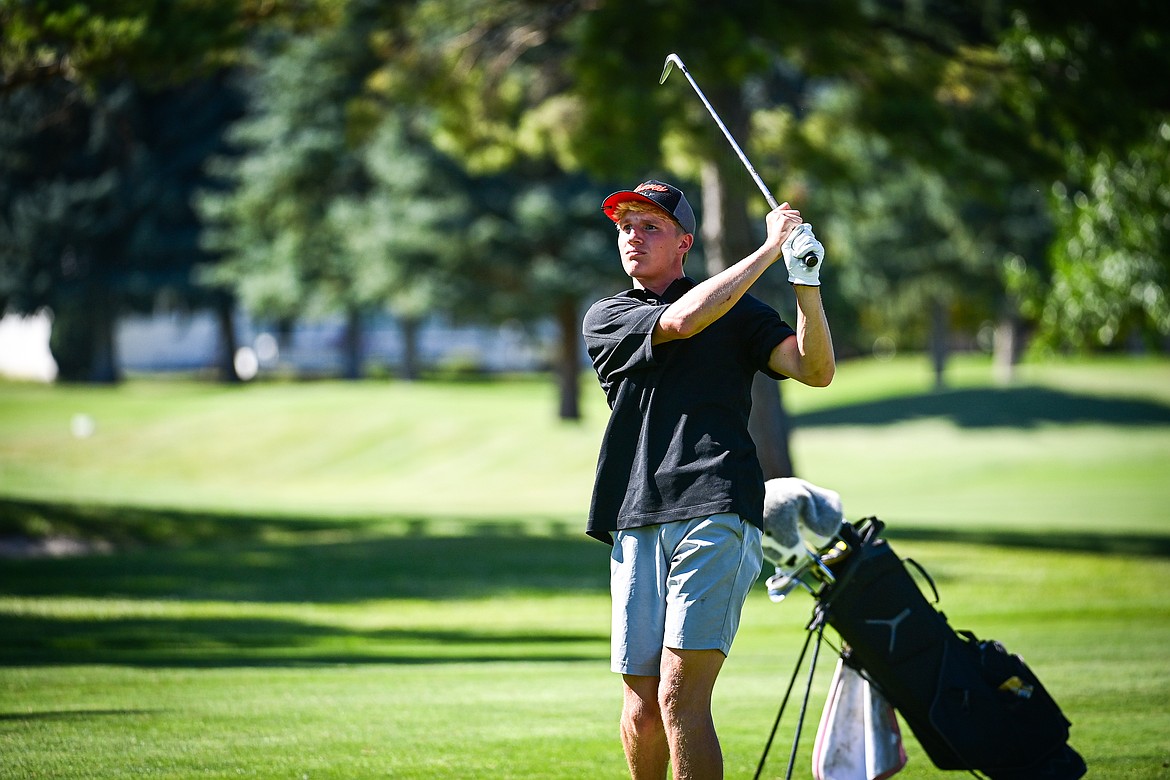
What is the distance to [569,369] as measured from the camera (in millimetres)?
38031

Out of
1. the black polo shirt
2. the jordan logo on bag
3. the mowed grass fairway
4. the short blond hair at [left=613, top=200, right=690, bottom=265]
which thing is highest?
the short blond hair at [left=613, top=200, right=690, bottom=265]

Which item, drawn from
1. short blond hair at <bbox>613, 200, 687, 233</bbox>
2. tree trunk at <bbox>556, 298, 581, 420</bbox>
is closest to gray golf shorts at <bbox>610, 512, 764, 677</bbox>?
short blond hair at <bbox>613, 200, 687, 233</bbox>

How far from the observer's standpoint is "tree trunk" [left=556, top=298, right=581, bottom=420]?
1446 inches

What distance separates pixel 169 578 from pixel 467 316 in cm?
1987

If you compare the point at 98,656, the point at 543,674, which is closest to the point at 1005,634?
the point at 543,674

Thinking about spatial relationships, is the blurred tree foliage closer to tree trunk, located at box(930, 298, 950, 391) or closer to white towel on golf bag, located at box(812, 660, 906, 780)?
tree trunk, located at box(930, 298, 950, 391)

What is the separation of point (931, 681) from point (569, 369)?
32.7 m

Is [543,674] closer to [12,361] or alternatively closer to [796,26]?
[796,26]

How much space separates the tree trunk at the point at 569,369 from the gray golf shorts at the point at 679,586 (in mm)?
31910

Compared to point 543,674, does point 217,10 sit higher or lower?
higher

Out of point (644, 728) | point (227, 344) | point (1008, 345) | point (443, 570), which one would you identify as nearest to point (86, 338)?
Answer: point (227, 344)

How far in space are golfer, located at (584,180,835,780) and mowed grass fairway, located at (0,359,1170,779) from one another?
1592 mm

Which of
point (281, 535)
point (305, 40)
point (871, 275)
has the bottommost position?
point (281, 535)

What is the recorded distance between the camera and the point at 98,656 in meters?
10.2
